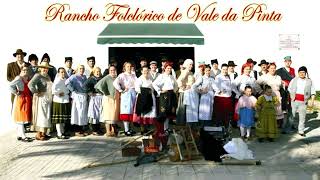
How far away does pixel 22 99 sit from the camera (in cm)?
1077

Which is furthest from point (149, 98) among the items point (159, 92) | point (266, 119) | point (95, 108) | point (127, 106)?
point (266, 119)

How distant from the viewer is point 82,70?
11398 millimetres

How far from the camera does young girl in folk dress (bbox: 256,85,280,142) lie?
1083 centimetres

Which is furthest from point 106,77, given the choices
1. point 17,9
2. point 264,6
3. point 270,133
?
point 264,6

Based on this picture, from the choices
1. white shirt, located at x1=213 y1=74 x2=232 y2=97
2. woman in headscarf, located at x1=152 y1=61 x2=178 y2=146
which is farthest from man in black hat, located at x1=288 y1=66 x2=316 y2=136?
woman in headscarf, located at x1=152 y1=61 x2=178 y2=146

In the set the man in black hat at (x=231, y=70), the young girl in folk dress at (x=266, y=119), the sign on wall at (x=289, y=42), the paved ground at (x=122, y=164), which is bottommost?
the paved ground at (x=122, y=164)

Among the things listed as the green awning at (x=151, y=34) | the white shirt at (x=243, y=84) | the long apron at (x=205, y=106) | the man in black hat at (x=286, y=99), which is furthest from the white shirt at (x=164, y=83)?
the green awning at (x=151, y=34)

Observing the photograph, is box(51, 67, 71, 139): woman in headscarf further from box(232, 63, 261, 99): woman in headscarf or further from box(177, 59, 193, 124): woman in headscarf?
box(232, 63, 261, 99): woman in headscarf

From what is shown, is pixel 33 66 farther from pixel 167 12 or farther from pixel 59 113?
pixel 167 12

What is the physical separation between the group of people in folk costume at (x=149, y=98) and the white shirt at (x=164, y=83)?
0.02 metres

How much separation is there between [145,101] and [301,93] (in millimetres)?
3868

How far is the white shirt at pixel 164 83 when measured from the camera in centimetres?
1065

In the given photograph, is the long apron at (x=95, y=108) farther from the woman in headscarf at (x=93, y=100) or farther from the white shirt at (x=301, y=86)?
the white shirt at (x=301, y=86)

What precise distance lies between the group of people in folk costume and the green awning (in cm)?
319
